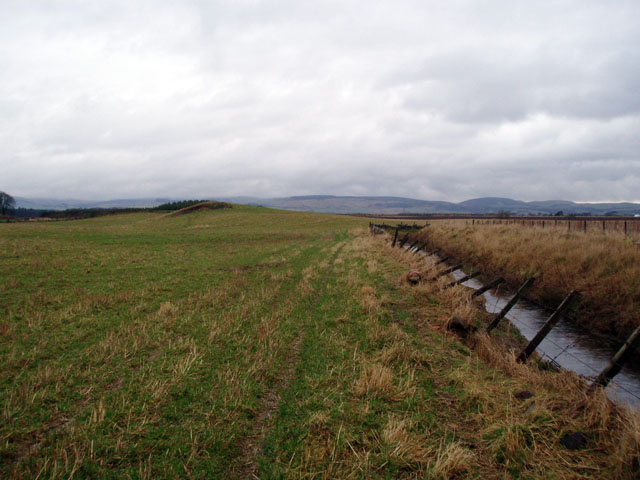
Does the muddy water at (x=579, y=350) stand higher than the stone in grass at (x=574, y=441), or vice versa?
the stone in grass at (x=574, y=441)

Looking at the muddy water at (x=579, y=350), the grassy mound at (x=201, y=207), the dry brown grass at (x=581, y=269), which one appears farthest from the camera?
the grassy mound at (x=201, y=207)

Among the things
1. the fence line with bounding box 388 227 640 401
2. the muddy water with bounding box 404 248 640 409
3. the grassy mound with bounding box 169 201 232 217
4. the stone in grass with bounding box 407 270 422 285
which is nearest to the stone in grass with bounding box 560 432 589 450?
the fence line with bounding box 388 227 640 401

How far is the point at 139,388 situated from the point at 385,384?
14.0 ft

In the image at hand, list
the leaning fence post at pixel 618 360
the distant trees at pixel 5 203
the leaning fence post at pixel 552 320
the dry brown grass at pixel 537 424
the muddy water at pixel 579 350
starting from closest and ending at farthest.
→ the dry brown grass at pixel 537 424, the leaning fence post at pixel 618 360, the leaning fence post at pixel 552 320, the muddy water at pixel 579 350, the distant trees at pixel 5 203

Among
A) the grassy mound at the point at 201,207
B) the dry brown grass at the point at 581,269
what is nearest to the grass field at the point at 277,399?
the dry brown grass at the point at 581,269

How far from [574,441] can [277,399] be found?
4376 mm

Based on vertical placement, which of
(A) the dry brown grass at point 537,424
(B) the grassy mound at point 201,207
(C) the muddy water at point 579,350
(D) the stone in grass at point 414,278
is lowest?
(C) the muddy water at point 579,350

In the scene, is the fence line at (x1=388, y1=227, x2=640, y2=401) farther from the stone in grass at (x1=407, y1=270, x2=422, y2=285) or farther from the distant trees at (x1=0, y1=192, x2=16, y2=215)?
the distant trees at (x1=0, y1=192, x2=16, y2=215)

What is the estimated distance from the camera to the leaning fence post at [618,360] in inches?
236

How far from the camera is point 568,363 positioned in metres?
9.30

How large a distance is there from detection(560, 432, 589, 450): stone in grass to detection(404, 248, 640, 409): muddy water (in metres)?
3.00

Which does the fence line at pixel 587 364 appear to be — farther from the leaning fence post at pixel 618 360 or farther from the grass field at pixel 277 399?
the grass field at pixel 277 399

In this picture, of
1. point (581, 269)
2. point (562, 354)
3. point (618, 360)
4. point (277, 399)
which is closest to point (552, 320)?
point (618, 360)

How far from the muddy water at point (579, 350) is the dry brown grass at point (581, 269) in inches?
36.0
